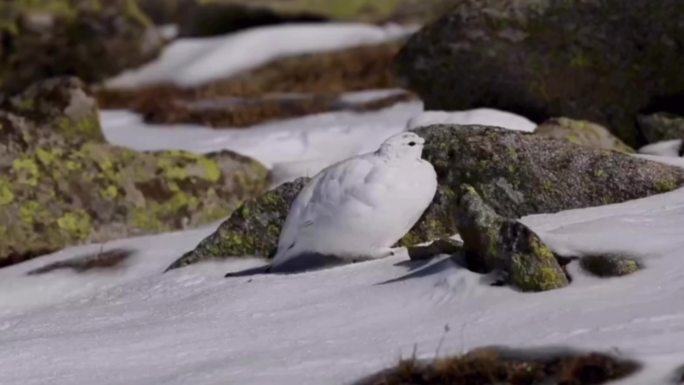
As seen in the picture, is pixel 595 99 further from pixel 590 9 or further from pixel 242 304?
pixel 242 304

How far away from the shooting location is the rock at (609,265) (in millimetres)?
6367

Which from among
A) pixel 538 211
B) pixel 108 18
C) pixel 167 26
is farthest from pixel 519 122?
pixel 167 26

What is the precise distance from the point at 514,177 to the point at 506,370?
127 inches

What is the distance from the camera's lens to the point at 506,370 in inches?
208

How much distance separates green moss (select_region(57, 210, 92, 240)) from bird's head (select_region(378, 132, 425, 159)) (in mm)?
3566

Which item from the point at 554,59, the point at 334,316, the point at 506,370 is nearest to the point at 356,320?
the point at 334,316

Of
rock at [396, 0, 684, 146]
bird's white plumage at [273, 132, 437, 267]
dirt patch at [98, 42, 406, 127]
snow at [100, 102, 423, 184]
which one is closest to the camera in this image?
bird's white plumage at [273, 132, 437, 267]

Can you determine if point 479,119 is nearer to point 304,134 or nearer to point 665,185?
point 665,185

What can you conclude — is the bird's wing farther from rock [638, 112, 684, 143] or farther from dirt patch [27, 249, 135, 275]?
rock [638, 112, 684, 143]

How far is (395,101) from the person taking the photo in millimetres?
16922

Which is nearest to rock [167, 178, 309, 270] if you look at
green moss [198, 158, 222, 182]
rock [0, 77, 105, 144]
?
green moss [198, 158, 222, 182]

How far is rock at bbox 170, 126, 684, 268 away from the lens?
827cm

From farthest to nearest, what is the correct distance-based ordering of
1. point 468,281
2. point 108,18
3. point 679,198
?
point 108,18 < point 679,198 < point 468,281

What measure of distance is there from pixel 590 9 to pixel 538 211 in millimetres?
3680
